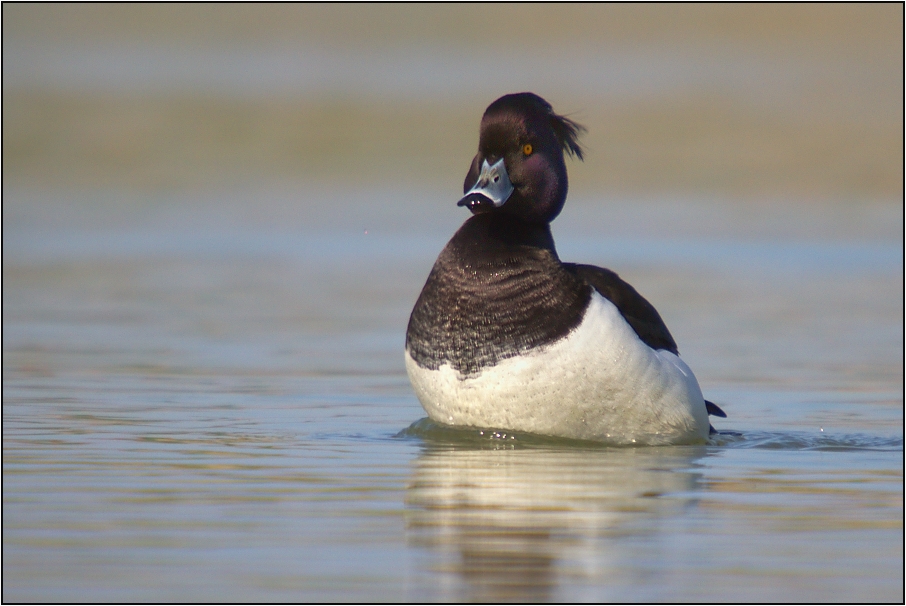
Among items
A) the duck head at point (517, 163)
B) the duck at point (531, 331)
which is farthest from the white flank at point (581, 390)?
the duck head at point (517, 163)

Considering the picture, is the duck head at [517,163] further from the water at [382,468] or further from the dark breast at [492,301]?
the water at [382,468]

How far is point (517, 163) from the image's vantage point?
6.84 meters

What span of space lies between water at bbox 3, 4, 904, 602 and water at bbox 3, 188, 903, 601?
2 cm

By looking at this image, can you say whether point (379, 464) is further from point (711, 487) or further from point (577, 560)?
point (577, 560)

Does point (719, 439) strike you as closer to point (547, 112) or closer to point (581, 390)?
point (581, 390)

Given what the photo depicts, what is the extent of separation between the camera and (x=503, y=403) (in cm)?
643

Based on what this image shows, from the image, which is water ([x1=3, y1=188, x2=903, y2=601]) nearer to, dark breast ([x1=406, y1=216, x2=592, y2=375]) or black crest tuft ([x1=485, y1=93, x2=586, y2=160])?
dark breast ([x1=406, y1=216, x2=592, y2=375])

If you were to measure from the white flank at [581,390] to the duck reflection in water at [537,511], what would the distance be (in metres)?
0.10

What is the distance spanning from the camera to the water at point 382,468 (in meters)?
4.45

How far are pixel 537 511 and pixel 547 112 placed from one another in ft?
7.62

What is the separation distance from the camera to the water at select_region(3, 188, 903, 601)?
14.6 feet

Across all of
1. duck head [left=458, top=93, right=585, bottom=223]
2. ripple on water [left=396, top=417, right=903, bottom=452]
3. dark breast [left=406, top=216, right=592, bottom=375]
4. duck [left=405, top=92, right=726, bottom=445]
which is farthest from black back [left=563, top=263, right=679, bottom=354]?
ripple on water [left=396, top=417, right=903, bottom=452]

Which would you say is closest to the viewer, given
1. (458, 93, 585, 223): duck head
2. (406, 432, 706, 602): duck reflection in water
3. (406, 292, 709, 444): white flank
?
(406, 432, 706, 602): duck reflection in water

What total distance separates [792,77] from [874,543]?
25.9m
